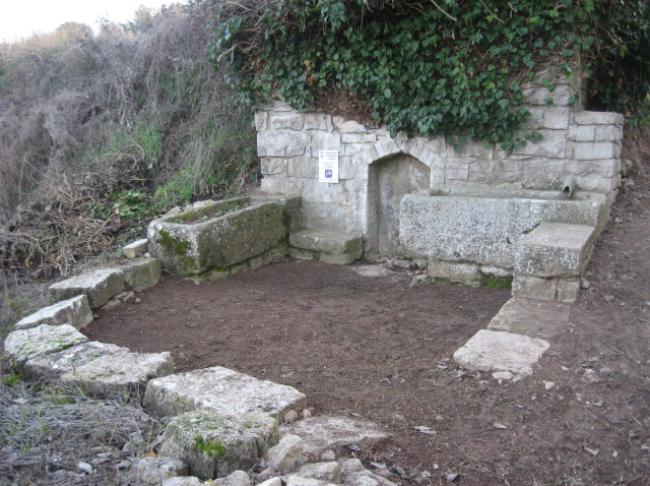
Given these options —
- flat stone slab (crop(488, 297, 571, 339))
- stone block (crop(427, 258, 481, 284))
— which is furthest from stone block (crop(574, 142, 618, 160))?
flat stone slab (crop(488, 297, 571, 339))

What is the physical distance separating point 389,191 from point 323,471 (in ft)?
14.3

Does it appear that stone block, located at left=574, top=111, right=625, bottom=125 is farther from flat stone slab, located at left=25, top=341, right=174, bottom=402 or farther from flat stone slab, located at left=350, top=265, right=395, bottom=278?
flat stone slab, located at left=25, top=341, right=174, bottom=402

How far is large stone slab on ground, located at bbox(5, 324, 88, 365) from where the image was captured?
147 inches

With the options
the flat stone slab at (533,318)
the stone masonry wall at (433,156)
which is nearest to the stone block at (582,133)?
the stone masonry wall at (433,156)

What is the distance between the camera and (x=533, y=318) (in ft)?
12.8

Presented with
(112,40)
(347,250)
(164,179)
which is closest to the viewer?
(347,250)

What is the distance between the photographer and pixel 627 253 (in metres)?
4.90

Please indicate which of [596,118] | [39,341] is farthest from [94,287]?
[596,118]

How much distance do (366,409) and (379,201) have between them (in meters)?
3.60

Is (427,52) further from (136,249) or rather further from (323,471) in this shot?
(323,471)


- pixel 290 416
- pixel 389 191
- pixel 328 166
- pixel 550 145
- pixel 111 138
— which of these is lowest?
pixel 290 416

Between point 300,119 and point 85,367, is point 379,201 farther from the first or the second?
point 85,367

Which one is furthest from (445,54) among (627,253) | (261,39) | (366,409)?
(366,409)

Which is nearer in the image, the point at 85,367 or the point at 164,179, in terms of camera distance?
the point at 85,367
